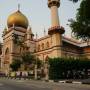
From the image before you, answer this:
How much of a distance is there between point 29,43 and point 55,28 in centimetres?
1282

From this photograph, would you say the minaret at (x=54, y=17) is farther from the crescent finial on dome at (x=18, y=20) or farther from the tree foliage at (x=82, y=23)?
the tree foliage at (x=82, y=23)

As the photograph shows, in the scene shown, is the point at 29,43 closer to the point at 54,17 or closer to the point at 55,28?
the point at 54,17

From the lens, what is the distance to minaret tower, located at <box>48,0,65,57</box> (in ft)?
162

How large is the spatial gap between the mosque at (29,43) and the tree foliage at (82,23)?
26.6 metres

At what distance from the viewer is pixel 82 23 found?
22.0 m

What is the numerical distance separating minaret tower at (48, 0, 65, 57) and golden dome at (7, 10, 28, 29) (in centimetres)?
1303

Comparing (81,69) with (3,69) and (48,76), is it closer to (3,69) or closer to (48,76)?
(48,76)

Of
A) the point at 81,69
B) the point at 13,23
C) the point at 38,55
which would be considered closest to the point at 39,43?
the point at 38,55

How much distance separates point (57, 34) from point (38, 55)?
430 inches

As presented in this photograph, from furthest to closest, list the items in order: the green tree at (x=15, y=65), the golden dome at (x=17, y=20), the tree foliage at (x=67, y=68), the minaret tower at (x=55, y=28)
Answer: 1. the golden dome at (x=17, y=20)
2. the green tree at (x=15, y=65)
3. the minaret tower at (x=55, y=28)
4. the tree foliage at (x=67, y=68)

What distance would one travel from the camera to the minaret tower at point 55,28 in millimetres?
49388

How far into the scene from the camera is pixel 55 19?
167 feet

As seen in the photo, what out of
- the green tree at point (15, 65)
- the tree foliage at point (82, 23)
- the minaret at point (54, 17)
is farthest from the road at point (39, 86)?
the green tree at point (15, 65)

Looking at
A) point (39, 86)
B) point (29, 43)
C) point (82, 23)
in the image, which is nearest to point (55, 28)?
point (29, 43)
